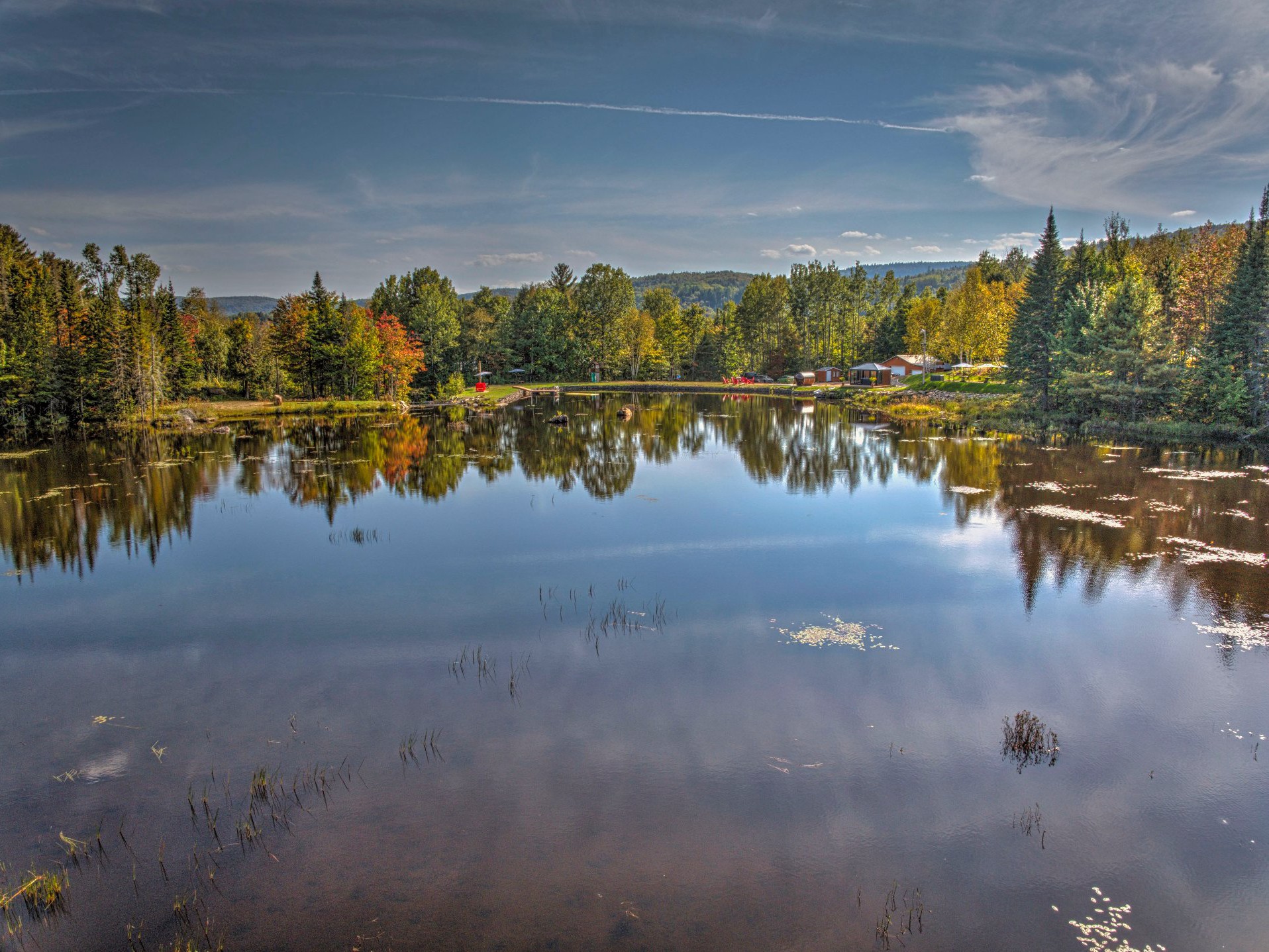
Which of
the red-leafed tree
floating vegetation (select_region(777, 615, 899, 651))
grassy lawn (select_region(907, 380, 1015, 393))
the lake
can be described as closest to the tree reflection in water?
the lake

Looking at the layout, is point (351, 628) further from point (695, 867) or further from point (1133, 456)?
point (1133, 456)

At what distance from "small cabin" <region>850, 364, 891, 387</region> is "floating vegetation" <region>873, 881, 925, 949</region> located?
81.0 m

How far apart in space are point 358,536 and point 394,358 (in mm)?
50330

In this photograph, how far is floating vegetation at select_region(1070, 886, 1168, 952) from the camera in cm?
712

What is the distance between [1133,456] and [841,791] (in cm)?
3551

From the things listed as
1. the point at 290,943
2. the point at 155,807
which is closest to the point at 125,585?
the point at 155,807

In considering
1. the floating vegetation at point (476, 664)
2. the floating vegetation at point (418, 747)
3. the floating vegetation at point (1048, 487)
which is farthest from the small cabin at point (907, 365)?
the floating vegetation at point (418, 747)

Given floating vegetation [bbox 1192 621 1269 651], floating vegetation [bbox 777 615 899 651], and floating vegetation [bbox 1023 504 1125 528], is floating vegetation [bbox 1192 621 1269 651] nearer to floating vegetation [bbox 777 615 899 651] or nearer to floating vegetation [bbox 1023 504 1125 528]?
floating vegetation [bbox 777 615 899 651]

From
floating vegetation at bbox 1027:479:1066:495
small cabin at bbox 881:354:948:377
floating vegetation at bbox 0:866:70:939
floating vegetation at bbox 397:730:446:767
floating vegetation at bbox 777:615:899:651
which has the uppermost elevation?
small cabin at bbox 881:354:948:377

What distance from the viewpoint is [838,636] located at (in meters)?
14.4

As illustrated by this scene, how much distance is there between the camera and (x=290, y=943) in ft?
23.5

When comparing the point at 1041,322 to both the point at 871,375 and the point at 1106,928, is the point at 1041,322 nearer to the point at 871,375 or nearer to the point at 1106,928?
the point at 871,375

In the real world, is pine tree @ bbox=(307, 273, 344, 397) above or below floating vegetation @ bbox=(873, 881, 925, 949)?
above

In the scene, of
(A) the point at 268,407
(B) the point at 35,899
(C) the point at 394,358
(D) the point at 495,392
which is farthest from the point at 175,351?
(B) the point at 35,899
